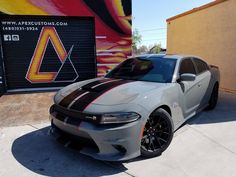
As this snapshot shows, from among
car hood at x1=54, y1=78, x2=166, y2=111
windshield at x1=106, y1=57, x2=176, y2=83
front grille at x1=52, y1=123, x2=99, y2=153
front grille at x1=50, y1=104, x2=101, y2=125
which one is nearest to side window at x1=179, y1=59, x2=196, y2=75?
windshield at x1=106, y1=57, x2=176, y2=83

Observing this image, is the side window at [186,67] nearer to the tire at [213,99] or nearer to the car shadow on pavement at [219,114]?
the car shadow on pavement at [219,114]

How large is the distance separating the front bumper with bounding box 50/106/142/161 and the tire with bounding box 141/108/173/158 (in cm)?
23

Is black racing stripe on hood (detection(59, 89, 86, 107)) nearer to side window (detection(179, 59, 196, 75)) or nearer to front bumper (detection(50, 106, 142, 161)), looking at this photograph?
front bumper (detection(50, 106, 142, 161))

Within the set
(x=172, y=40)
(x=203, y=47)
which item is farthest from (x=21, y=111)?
(x=172, y=40)

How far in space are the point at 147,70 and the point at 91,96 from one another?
1377 mm

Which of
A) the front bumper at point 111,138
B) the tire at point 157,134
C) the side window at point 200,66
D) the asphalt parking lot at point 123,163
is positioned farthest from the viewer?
the side window at point 200,66

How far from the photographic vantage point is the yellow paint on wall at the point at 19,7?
7162 mm

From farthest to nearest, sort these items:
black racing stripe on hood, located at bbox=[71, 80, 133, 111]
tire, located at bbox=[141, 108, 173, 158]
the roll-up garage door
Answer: the roll-up garage door < tire, located at bbox=[141, 108, 173, 158] < black racing stripe on hood, located at bbox=[71, 80, 133, 111]

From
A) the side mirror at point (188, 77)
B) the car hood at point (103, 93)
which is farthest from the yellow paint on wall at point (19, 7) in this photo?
the side mirror at point (188, 77)

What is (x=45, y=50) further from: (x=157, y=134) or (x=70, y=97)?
(x=157, y=134)

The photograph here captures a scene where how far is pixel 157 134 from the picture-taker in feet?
10.8

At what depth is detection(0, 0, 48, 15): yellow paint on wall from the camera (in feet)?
23.5

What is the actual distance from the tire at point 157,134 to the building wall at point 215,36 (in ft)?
18.1

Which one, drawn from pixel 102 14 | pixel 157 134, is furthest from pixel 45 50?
pixel 157 134
